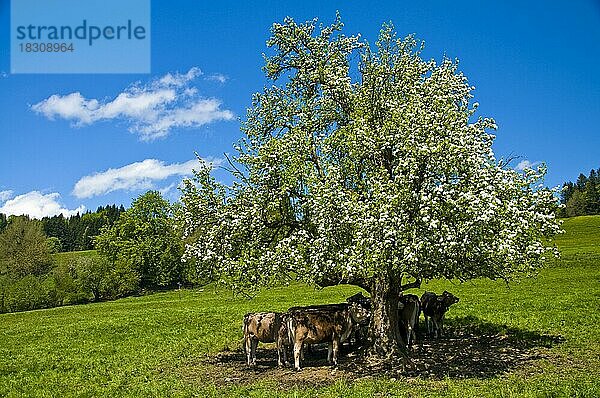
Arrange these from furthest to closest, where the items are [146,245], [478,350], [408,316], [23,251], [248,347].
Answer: [23,251]
[146,245]
[408,316]
[248,347]
[478,350]

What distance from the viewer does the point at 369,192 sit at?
17031 millimetres

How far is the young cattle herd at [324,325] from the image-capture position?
63.6ft

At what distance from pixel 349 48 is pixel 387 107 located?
12.3 feet

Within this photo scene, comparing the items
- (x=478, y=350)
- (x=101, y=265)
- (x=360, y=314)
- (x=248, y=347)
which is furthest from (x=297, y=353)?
(x=101, y=265)

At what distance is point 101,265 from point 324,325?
65788 millimetres

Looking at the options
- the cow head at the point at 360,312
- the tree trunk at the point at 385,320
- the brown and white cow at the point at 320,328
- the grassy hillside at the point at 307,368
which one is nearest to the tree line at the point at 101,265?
the grassy hillside at the point at 307,368

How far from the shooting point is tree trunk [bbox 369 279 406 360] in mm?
19438

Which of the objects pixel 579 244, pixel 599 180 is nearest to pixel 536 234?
pixel 579 244

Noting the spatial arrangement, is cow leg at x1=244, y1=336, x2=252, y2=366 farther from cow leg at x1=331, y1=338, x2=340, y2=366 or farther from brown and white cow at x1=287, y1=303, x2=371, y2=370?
cow leg at x1=331, y1=338, x2=340, y2=366

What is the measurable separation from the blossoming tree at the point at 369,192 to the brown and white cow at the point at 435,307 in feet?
13.4

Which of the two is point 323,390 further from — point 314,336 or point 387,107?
point 387,107

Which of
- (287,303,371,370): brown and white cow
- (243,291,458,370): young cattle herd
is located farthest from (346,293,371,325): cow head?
(287,303,371,370): brown and white cow

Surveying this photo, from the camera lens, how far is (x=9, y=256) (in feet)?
291

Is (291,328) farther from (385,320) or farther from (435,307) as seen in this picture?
(435,307)
